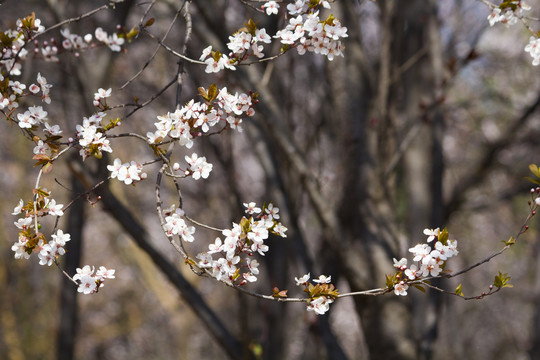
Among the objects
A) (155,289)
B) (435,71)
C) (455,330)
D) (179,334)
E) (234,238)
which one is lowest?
(234,238)

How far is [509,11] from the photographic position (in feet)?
6.52

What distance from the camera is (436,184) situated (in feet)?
11.8

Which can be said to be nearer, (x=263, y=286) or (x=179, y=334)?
(x=263, y=286)

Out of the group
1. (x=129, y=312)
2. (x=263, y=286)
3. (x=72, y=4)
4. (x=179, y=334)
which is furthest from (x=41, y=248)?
(x=129, y=312)

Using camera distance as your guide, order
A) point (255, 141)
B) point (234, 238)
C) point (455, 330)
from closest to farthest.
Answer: point (234, 238), point (255, 141), point (455, 330)

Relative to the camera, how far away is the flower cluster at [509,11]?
1.94m

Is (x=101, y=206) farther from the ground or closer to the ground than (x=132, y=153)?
closer to the ground

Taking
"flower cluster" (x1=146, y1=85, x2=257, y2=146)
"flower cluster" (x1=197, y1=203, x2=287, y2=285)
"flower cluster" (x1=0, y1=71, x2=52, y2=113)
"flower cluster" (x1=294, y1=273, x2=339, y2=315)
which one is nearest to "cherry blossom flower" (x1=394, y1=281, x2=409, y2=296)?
"flower cluster" (x1=294, y1=273, x2=339, y2=315)

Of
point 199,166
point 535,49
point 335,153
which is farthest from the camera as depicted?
point 335,153

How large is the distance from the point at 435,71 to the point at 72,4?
3.14m

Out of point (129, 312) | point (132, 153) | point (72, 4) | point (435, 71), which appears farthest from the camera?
point (129, 312)

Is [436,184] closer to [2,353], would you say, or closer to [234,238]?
[234,238]

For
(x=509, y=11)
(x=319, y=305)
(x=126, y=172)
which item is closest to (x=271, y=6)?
(x=126, y=172)

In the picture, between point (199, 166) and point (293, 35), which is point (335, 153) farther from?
point (199, 166)
